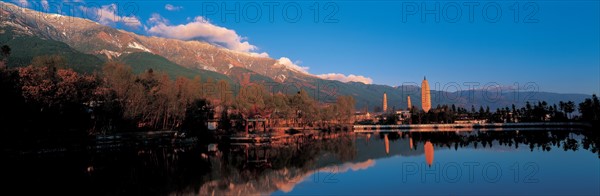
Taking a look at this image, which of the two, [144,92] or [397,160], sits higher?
[144,92]

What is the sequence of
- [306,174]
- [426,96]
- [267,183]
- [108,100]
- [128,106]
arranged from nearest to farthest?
[267,183] → [306,174] → [108,100] → [128,106] → [426,96]

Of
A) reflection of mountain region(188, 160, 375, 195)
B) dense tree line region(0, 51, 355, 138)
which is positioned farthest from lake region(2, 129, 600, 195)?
dense tree line region(0, 51, 355, 138)

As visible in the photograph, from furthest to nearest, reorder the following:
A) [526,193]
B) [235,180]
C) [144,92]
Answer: [144,92]
[235,180]
[526,193]

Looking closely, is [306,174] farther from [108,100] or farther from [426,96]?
[426,96]

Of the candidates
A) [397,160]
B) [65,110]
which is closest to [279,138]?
[65,110]

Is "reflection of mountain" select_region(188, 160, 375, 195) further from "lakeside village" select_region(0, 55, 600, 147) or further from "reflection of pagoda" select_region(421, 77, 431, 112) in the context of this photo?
"reflection of pagoda" select_region(421, 77, 431, 112)

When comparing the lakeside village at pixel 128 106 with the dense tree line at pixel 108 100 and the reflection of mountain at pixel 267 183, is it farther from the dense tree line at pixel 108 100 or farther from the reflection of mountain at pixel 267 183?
the reflection of mountain at pixel 267 183

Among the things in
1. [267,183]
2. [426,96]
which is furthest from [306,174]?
[426,96]

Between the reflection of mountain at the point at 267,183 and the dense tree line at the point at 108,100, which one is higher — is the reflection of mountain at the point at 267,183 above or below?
below

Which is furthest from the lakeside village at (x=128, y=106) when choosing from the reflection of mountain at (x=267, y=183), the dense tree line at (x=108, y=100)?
the reflection of mountain at (x=267, y=183)

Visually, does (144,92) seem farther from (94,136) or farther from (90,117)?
(94,136)

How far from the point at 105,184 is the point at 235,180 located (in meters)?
6.77

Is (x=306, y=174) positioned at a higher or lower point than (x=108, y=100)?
lower

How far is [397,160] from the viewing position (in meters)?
35.4
